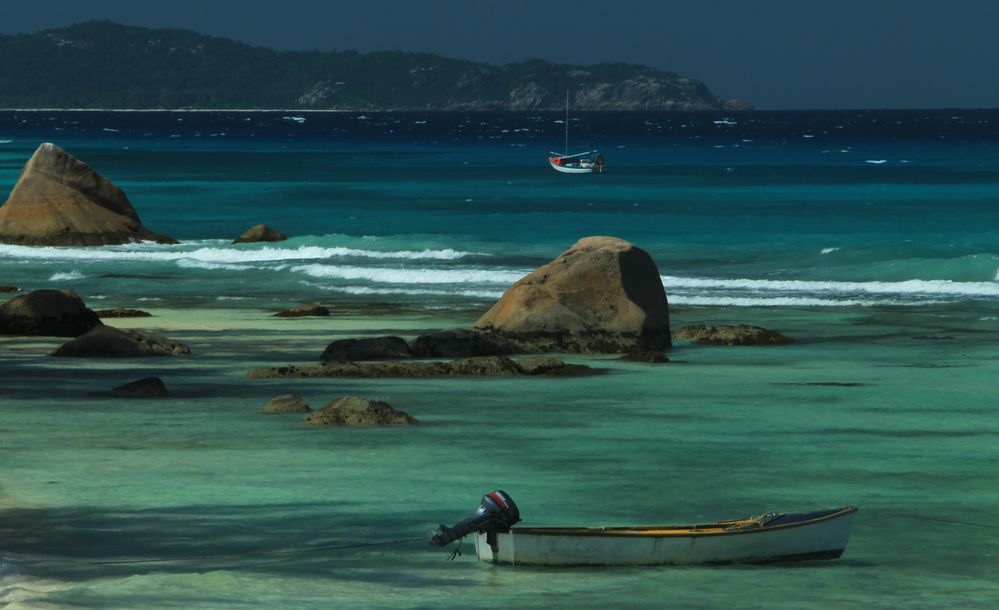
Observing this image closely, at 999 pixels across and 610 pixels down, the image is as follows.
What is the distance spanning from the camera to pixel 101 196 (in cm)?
5744

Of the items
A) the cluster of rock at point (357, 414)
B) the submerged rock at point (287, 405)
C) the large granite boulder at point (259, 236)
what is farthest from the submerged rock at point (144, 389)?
the large granite boulder at point (259, 236)

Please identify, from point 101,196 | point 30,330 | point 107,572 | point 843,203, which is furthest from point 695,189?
point 107,572

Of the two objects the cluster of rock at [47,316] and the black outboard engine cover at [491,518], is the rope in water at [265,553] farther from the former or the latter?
the cluster of rock at [47,316]

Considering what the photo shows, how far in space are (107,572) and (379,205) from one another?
68223 mm

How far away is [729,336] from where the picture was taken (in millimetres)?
29734

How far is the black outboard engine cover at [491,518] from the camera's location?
12.7 meters

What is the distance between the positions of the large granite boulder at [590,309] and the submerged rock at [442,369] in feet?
7.79

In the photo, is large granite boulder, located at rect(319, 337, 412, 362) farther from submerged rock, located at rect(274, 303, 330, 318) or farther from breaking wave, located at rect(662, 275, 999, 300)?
breaking wave, located at rect(662, 275, 999, 300)

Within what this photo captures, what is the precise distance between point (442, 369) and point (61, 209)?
3322 centimetres

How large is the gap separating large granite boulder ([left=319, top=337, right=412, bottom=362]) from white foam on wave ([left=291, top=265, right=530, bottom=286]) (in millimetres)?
17575

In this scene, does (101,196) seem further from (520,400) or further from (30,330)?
(520,400)

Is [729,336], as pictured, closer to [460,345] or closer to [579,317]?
[579,317]

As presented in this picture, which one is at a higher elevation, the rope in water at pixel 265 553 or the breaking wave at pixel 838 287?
the rope in water at pixel 265 553

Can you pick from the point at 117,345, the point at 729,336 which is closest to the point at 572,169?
the point at 729,336
